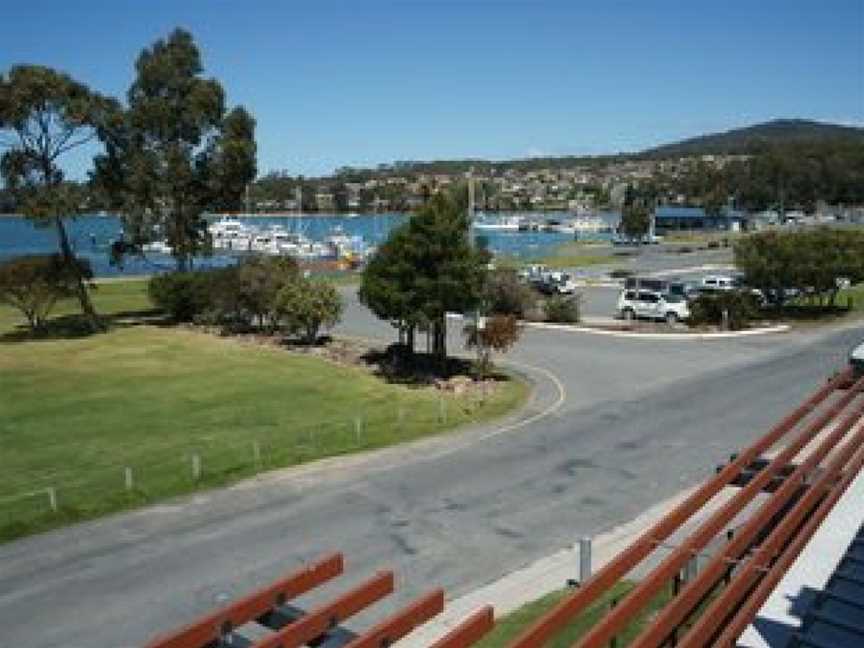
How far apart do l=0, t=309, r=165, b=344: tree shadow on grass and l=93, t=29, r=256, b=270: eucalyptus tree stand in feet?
14.5

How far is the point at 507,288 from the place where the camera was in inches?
1997

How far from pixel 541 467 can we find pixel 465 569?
710cm

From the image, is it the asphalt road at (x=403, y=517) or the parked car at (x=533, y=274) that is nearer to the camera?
the asphalt road at (x=403, y=517)

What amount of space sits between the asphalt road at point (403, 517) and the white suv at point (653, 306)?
1750 centimetres

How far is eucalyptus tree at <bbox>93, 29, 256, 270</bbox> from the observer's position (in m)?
52.7

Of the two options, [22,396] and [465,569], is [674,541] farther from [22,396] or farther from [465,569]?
[22,396]

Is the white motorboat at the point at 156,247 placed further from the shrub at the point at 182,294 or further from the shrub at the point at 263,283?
the shrub at the point at 263,283

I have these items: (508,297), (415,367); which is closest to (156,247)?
(508,297)

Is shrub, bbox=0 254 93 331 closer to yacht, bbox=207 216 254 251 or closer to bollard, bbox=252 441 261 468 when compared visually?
bollard, bbox=252 441 261 468

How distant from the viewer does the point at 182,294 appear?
53812mm

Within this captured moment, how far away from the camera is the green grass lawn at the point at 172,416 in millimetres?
23141

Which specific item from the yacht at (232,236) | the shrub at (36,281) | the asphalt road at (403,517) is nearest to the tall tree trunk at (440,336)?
the asphalt road at (403,517)

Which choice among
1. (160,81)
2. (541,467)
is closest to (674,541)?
(541,467)

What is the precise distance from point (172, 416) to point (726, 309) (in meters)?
27.6
